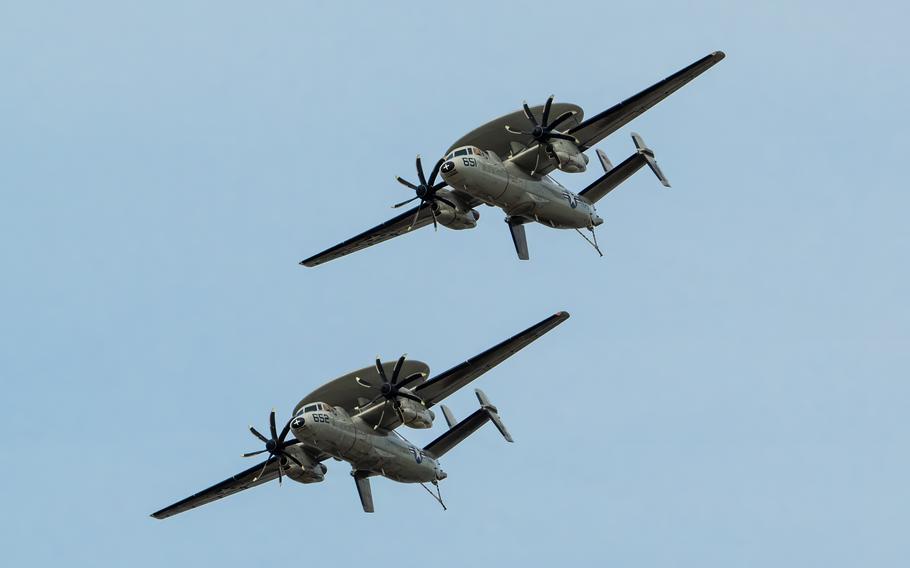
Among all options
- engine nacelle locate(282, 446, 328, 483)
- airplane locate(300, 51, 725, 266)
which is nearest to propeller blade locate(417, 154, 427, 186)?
airplane locate(300, 51, 725, 266)

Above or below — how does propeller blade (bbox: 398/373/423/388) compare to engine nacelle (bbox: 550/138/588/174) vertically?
below

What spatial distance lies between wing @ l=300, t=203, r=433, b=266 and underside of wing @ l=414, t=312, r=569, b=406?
11.3 meters

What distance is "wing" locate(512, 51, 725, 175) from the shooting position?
3127 inches

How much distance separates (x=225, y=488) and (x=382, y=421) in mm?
11669

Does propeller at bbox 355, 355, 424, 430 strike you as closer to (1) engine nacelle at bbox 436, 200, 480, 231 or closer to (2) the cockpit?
(1) engine nacelle at bbox 436, 200, 480, 231

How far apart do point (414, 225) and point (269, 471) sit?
1535 centimetres

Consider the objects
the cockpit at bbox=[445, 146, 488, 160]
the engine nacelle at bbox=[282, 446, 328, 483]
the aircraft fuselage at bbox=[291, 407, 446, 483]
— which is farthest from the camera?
the engine nacelle at bbox=[282, 446, 328, 483]

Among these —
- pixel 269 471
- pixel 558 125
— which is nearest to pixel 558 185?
pixel 558 125

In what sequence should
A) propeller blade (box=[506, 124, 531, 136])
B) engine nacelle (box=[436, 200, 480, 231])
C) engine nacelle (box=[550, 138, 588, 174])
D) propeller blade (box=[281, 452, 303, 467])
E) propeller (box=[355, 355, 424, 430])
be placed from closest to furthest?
propeller (box=[355, 355, 424, 430])
engine nacelle (box=[550, 138, 588, 174])
propeller blade (box=[281, 452, 303, 467])
propeller blade (box=[506, 124, 531, 136])
engine nacelle (box=[436, 200, 480, 231])

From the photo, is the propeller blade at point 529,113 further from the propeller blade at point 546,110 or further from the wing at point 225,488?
the wing at point 225,488

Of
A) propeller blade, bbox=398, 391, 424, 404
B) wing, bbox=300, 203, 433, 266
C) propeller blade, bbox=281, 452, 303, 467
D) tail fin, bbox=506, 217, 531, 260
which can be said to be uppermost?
wing, bbox=300, 203, 433, 266

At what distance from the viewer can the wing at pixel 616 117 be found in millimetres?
79438

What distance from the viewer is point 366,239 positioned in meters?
90.3

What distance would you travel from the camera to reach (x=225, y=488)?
8600cm
